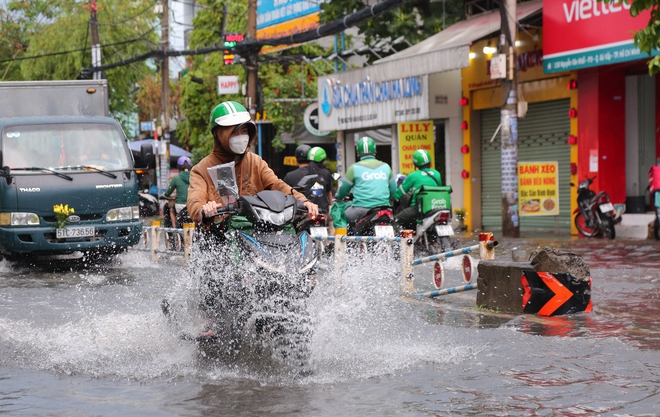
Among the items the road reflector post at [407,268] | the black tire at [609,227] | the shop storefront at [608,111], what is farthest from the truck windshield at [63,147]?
the shop storefront at [608,111]

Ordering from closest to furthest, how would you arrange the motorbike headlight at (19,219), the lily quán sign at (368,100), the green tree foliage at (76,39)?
the motorbike headlight at (19,219)
the lily quán sign at (368,100)
the green tree foliage at (76,39)

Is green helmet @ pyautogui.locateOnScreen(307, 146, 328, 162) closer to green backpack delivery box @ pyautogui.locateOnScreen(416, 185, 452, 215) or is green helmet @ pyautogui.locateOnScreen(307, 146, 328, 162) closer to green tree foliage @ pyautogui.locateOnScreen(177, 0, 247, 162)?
green backpack delivery box @ pyautogui.locateOnScreen(416, 185, 452, 215)

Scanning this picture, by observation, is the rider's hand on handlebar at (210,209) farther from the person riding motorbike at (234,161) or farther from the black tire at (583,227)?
the black tire at (583,227)

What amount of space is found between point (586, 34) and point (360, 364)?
13156mm

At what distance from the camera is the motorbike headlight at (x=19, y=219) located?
13031 mm

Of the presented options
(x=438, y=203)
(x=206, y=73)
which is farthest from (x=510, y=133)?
(x=206, y=73)

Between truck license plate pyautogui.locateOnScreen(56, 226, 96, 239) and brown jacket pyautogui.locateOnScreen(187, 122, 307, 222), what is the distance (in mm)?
7090

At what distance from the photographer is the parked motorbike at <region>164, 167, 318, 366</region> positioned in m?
5.75

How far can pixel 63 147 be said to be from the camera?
45.1ft

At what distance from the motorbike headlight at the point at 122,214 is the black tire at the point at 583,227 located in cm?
872

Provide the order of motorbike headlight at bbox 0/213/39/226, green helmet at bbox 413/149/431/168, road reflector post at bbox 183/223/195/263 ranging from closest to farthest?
motorbike headlight at bbox 0/213/39/226 < green helmet at bbox 413/149/431/168 < road reflector post at bbox 183/223/195/263

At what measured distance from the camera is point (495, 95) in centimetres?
2144

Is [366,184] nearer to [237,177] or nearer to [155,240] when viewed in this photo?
[155,240]

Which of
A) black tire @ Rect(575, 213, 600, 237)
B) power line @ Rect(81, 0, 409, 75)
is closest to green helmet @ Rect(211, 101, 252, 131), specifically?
black tire @ Rect(575, 213, 600, 237)
